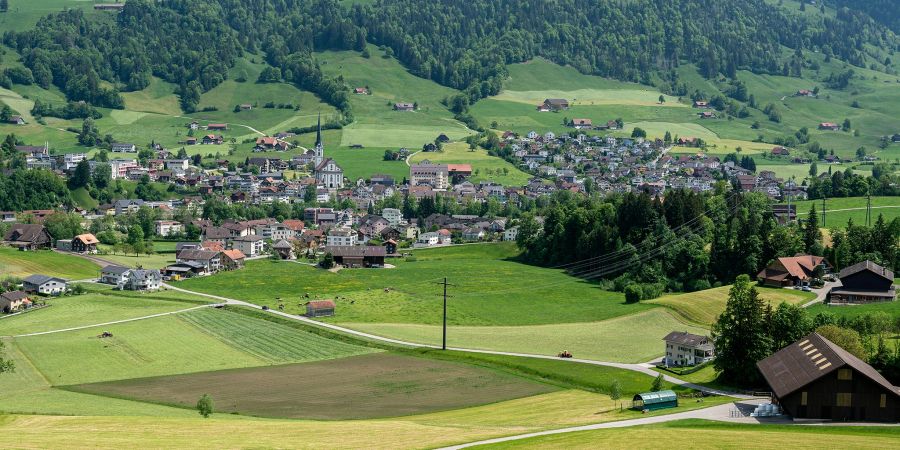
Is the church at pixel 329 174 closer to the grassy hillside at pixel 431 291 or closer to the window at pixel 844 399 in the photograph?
the grassy hillside at pixel 431 291

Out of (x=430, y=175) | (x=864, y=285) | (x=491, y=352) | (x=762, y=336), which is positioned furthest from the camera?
(x=430, y=175)

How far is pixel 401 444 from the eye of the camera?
44.0m

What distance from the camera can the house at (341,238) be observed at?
125 meters

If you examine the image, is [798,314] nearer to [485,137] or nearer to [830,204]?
[830,204]

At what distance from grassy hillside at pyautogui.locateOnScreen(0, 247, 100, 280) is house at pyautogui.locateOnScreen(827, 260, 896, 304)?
6099 centimetres

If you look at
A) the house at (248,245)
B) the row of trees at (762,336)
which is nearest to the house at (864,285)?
the row of trees at (762,336)

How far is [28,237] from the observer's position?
4434 inches

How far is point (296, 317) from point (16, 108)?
128084 millimetres

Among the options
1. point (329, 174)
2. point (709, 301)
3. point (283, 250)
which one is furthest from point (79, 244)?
point (709, 301)

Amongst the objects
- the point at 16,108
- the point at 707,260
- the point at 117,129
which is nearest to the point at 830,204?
the point at 707,260

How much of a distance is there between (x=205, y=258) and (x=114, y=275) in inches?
427

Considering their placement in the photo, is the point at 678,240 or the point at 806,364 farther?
the point at 678,240

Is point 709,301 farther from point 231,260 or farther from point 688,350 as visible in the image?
point 231,260

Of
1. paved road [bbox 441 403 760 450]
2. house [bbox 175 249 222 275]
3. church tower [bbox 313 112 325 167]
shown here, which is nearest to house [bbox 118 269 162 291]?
house [bbox 175 249 222 275]
